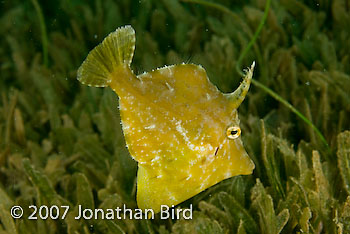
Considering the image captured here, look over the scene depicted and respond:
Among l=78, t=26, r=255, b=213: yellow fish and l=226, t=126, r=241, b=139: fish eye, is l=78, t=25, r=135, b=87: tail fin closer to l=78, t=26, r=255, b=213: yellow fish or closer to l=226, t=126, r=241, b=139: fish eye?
l=78, t=26, r=255, b=213: yellow fish

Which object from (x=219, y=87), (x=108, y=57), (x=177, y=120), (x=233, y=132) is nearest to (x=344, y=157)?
(x=219, y=87)

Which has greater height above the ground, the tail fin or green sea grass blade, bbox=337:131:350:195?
the tail fin

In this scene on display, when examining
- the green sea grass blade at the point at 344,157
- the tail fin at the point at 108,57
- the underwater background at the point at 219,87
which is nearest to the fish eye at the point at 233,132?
the underwater background at the point at 219,87

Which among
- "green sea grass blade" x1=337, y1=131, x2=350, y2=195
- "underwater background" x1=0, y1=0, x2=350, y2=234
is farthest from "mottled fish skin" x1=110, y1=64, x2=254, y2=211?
"green sea grass blade" x1=337, y1=131, x2=350, y2=195

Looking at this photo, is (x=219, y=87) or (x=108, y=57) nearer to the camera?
(x=108, y=57)

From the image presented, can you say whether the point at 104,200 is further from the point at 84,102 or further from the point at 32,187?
the point at 84,102

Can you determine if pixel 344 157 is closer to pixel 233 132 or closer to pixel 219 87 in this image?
pixel 219 87

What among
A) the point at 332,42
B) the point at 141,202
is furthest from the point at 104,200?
the point at 332,42
